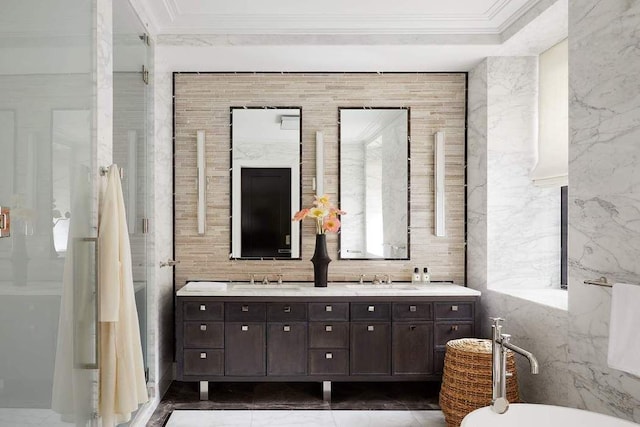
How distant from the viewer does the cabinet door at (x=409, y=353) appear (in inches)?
134

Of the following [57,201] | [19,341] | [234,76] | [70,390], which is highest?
[234,76]

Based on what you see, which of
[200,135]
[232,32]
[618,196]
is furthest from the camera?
[200,135]

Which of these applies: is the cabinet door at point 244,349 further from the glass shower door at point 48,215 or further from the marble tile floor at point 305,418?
the glass shower door at point 48,215

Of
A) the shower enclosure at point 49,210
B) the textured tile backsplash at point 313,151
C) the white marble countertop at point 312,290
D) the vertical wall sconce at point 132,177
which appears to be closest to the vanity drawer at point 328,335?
the white marble countertop at point 312,290

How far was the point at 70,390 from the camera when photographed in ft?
6.08

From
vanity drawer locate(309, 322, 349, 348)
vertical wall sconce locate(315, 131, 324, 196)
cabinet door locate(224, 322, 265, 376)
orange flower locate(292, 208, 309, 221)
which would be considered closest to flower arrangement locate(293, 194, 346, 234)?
orange flower locate(292, 208, 309, 221)

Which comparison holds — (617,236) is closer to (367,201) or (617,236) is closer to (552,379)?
(552,379)

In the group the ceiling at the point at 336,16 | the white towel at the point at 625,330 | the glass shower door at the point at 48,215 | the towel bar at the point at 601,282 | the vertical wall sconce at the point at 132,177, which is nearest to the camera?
the glass shower door at the point at 48,215

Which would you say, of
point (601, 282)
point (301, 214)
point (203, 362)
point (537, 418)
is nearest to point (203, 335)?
point (203, 362)

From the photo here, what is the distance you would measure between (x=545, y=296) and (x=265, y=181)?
2.23 meters

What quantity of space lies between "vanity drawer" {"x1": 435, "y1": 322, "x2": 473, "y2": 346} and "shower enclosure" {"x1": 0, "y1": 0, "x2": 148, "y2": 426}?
2286 millimetres

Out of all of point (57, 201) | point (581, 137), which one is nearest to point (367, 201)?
point (581, 137)

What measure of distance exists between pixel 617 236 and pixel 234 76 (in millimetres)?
2929

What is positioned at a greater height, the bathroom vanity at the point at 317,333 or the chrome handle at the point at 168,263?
the chrome handle at the point at 168,263
